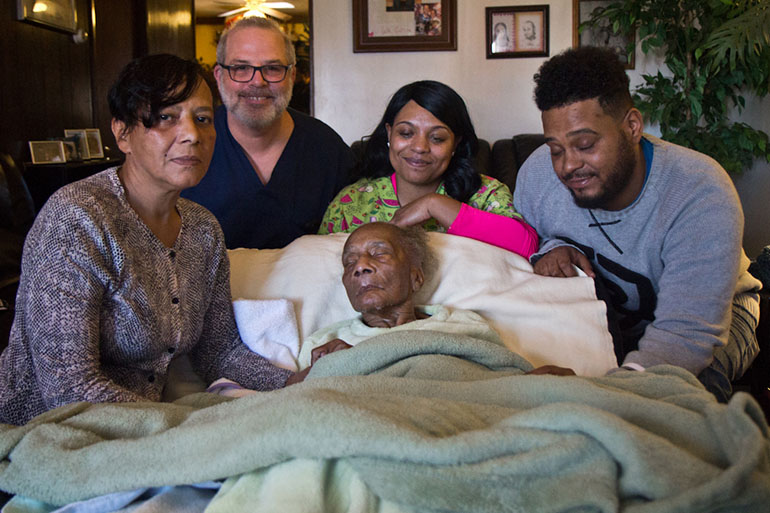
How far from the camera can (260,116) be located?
2.42m

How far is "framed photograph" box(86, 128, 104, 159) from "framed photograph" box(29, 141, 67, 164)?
0.37 metres

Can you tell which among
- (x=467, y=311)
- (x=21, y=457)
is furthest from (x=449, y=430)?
(x=467, y=311)

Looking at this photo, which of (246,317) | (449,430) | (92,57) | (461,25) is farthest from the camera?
(92,57)

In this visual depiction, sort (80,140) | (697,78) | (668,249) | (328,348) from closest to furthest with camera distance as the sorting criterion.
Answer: (328,348), (668,249), (697,78), (80,140)

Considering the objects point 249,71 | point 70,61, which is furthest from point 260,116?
point 70,61

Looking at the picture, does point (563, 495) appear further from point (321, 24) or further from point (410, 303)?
point (321, 24)

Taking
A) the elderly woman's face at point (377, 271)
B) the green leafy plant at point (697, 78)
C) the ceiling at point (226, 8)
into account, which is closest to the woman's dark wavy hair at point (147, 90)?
the elderly woman's face at point (377, 271)

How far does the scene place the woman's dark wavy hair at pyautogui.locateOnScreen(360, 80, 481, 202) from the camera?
2.21 m

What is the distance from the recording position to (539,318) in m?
1.87

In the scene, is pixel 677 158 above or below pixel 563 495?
above

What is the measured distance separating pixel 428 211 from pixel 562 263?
43 cm

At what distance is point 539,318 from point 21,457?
1289mm

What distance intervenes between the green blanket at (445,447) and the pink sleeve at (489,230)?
93cm

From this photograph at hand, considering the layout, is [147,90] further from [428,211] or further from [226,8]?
[226,8]
